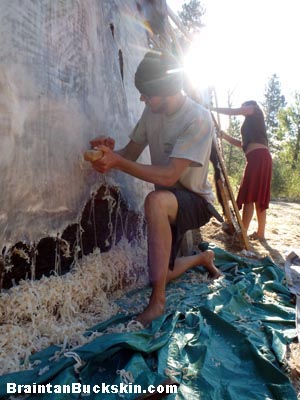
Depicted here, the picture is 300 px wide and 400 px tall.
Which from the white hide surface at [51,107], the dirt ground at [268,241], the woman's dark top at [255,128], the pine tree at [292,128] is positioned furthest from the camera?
the pine tree at [292,128]

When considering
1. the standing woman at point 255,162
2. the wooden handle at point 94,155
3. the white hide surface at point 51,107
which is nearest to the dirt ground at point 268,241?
the standing woman at point 255,162

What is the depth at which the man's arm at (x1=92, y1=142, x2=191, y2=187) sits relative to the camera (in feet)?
6.31

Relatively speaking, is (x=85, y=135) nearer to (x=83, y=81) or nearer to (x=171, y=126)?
(x=83, y=81)

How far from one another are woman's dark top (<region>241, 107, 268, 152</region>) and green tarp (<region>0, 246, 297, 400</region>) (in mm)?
2313

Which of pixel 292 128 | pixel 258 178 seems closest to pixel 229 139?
pixel 258 178

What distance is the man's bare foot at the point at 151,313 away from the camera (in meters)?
1.93

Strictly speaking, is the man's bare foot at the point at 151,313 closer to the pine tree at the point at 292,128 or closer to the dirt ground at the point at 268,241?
the dirt ground at the point at 268,241

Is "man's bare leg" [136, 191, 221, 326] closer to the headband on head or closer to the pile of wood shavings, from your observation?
the pile of wood shavings

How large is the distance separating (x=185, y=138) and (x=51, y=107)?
77 cm

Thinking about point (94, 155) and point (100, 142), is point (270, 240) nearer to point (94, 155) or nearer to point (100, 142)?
point (100, 142)

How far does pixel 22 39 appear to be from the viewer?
1.84 meters

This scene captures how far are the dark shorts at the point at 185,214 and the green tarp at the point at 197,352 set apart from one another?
1.26 feet

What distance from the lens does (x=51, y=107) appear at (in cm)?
197

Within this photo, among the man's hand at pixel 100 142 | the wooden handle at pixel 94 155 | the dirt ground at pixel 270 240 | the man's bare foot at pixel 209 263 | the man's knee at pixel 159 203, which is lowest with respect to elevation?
the dirt ground at pixel 270 240
